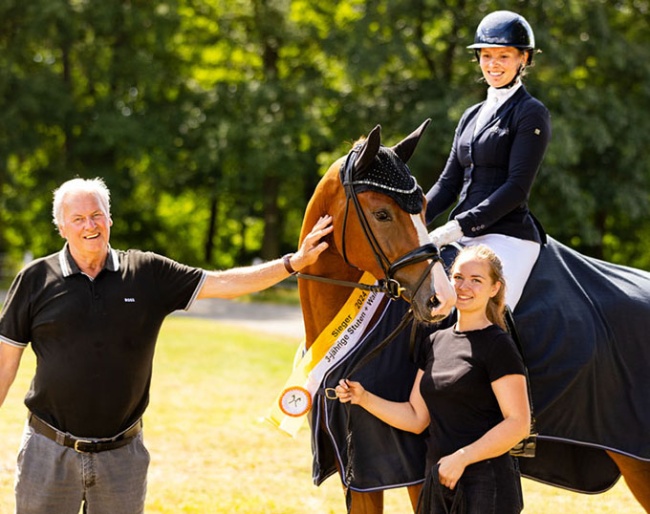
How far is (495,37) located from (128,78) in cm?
2671

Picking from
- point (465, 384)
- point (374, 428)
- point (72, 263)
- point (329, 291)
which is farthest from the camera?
point (329, 291)

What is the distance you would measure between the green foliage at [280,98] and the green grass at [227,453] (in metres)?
12.3

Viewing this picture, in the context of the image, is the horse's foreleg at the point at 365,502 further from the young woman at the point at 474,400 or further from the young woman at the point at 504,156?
the young woman at the point at 504,156

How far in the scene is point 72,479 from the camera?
381 cm

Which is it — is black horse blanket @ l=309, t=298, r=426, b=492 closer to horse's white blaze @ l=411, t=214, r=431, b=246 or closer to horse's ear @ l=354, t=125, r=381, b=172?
horse's white blaze @ l=411, t=214, r=431, b=246

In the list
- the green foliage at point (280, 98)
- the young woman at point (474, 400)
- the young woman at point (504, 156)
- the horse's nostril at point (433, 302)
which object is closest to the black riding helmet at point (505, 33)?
the young woman at point (504, 156)

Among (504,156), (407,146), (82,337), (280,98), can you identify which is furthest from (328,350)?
(280,98)

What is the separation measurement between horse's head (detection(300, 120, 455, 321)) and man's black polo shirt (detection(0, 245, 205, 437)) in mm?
1011

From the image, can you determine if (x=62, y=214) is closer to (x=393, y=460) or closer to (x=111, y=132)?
(x=393, y=460)

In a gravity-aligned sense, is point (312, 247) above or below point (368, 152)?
below

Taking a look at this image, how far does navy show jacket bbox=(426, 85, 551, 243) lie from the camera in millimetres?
4270

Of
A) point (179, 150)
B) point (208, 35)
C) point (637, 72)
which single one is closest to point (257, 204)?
point (179, 150)

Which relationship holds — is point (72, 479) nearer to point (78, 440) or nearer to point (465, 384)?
point (78, 440)

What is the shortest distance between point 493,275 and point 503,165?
1.01 m
